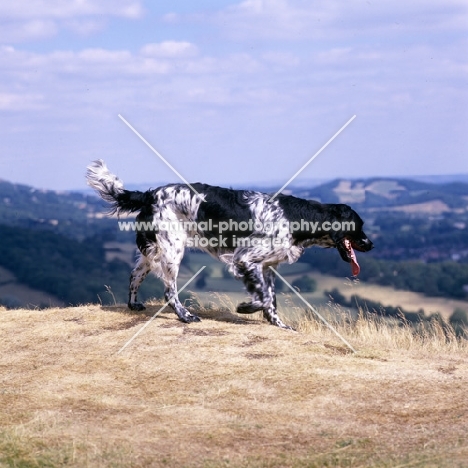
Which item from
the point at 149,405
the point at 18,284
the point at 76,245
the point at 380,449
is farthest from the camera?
the point at 76,245

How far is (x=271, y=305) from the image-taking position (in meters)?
11.9

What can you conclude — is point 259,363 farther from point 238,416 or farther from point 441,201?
point 441,201

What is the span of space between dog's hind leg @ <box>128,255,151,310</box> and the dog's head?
255cm

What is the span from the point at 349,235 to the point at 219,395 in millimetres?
3665

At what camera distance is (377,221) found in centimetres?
7788

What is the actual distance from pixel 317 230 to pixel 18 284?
153 ft

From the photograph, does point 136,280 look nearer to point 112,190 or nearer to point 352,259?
point 112,190

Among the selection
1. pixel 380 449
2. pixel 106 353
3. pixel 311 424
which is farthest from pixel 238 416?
pixel 106 353

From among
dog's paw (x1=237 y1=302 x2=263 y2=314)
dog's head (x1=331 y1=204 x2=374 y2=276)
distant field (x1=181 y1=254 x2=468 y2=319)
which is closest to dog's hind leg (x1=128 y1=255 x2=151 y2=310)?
dog's paw (x1=237 y1=302 x2=263 y2=314)

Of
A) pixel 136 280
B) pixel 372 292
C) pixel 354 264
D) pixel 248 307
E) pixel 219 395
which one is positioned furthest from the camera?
pixel 372 292

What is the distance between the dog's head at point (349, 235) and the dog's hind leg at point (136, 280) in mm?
2554

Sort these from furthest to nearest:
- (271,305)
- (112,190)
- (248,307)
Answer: (112,190) → (271,305) → (248,307)

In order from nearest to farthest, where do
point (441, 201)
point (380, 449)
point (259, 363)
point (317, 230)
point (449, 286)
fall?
point (380, 449)
point (259, 363)
point (317, 230)
point (449, 286)
point (441, 201)

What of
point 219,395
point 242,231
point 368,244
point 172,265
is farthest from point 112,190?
point 219,395
